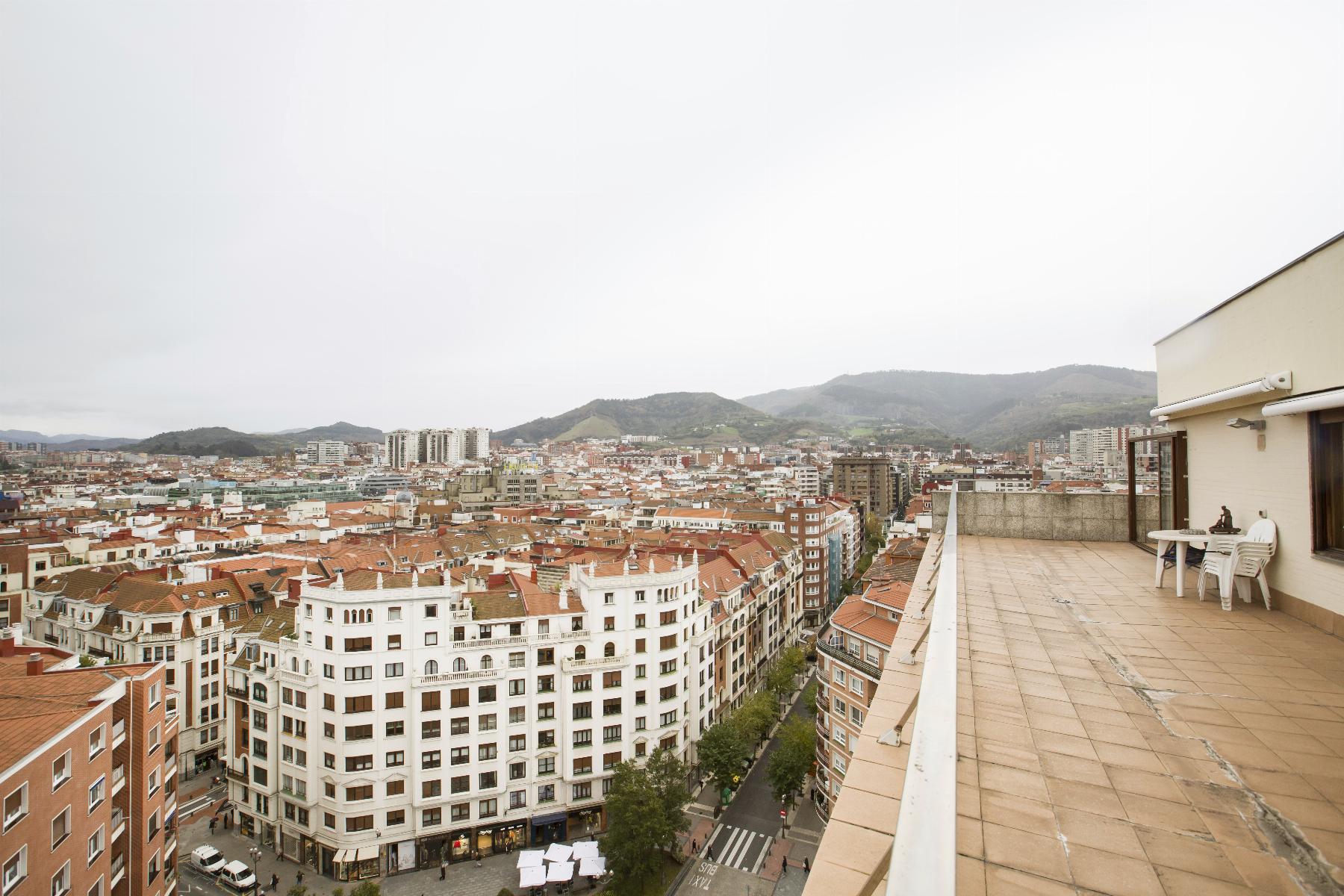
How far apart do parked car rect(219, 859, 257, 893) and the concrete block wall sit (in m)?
26.3

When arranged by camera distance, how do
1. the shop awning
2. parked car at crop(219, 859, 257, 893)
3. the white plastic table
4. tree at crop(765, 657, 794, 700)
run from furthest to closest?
1. tree at crop(765, 657, 794, 700)
2. the shop awning
3. parked car at crop(219, 859, 257, 893)
4. the white plastic table

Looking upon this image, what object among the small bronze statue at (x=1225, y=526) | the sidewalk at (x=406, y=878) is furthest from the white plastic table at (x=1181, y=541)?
the sidewalk at (x=406, y=878)

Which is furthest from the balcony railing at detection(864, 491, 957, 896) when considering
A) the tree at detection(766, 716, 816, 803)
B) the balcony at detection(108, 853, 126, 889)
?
the tree at detection(766, 716, 816, 803)

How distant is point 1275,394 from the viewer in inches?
240

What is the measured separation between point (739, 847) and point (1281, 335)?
79.5ft

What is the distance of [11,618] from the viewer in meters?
39.4

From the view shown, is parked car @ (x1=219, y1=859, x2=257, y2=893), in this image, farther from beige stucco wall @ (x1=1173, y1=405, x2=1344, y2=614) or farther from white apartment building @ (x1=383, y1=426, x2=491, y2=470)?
white apartment building @ (x1=383, y1=426, x2=491, y2=470)

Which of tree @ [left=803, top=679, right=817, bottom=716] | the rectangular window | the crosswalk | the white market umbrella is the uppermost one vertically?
the rectangular window

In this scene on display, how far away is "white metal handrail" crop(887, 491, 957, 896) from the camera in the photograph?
1389mm

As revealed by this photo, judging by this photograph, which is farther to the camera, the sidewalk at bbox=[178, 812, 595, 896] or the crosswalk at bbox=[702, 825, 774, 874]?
the crosswalk at bbox=[702, 825, 774, 874]

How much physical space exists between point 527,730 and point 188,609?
782 inches

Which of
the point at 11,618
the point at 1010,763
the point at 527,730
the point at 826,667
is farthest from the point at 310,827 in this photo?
the point at 11,618

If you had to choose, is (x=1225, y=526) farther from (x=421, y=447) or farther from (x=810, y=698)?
(x=421, y=447)

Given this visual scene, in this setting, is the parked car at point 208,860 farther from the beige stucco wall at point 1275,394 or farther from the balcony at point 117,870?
the beige stucco wall at point 1275,394
